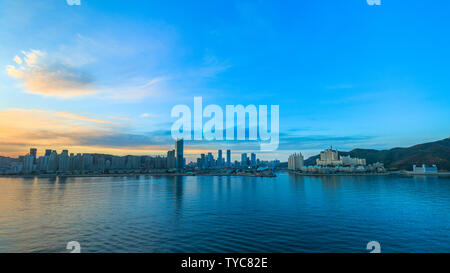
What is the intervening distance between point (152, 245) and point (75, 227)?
511 inches

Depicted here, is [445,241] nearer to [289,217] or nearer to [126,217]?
[289,217]

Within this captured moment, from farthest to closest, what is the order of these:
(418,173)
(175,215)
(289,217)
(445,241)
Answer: (418,173)
(175,215)
(289,217)
(445,241)

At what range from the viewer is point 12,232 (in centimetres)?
2414

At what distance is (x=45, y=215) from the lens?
32.7 metres

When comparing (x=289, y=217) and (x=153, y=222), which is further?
(x=289, y=217)

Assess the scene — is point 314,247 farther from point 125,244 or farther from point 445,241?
point 125,244
